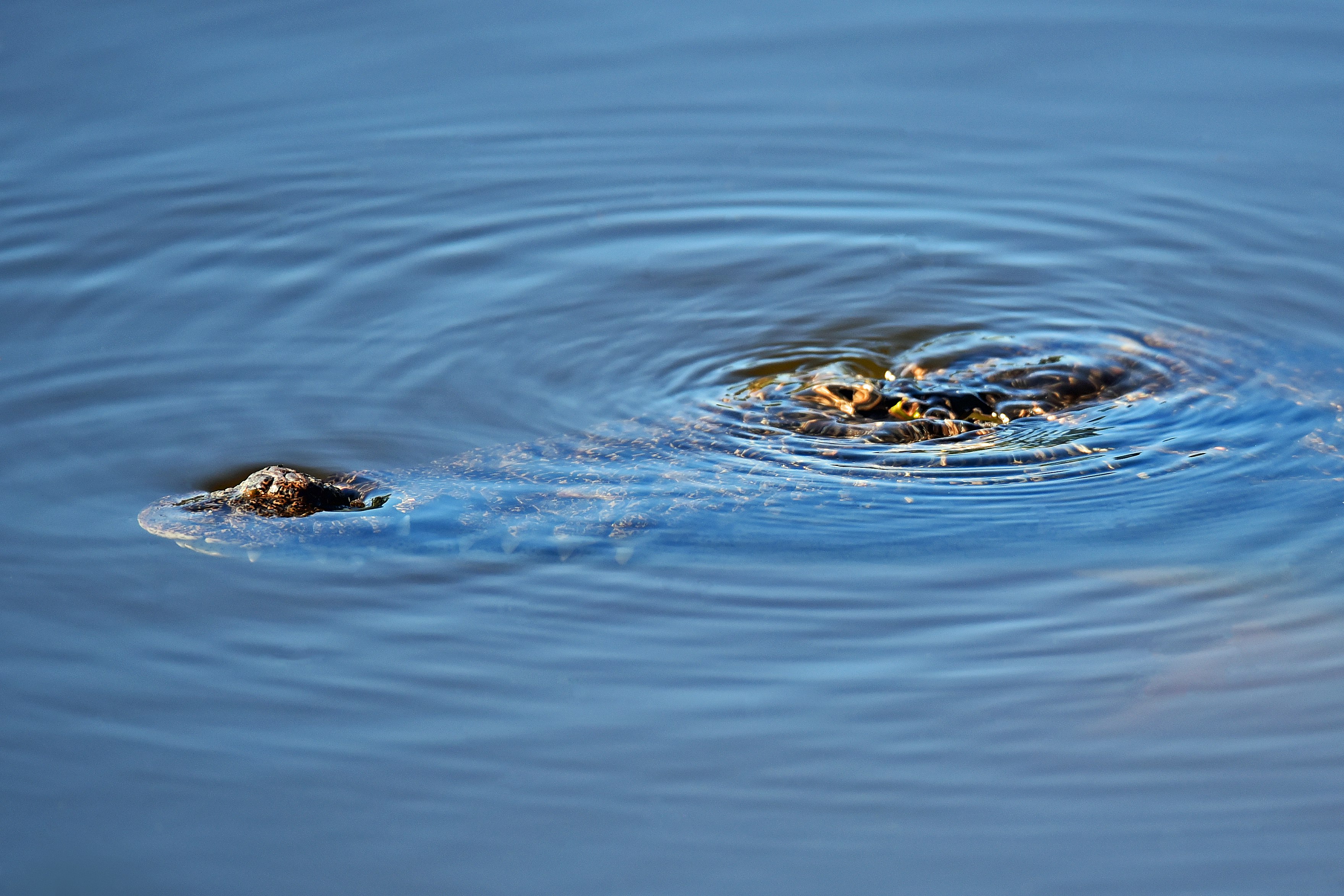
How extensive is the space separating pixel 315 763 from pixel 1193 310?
443 cm

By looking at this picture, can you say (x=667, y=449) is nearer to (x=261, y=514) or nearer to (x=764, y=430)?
(x=764, y=430)

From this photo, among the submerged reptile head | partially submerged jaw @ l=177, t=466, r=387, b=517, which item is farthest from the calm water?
partially submerged jaw @ l=177, t=466, r=387, b=517

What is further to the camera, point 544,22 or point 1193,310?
point 544,22

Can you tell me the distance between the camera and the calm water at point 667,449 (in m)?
3.20

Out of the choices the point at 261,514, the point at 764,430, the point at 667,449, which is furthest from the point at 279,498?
the point at 764,430

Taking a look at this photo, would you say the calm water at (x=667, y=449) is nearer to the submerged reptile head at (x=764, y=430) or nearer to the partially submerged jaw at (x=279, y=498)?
the submerged reptile head at (x=764, y=430)

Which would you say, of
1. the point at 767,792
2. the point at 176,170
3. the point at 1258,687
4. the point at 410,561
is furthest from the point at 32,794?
the point at 176,170

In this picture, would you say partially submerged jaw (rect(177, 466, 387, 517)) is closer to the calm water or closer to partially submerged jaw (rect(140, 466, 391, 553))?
partially submerged jaw (rect(140, 466, 391, 553))

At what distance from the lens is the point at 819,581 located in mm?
4074

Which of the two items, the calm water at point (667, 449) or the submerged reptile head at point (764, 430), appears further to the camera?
the submerged reptile head at point (764, 430)

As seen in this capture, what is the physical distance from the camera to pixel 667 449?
4.87 meters

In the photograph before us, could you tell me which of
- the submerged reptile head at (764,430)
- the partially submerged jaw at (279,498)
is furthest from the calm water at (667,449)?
the partially submerged jaw at (279,498)

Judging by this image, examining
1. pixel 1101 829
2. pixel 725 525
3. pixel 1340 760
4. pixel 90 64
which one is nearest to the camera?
pixel 1101 829

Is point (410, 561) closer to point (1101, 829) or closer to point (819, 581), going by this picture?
point (819, 581)
